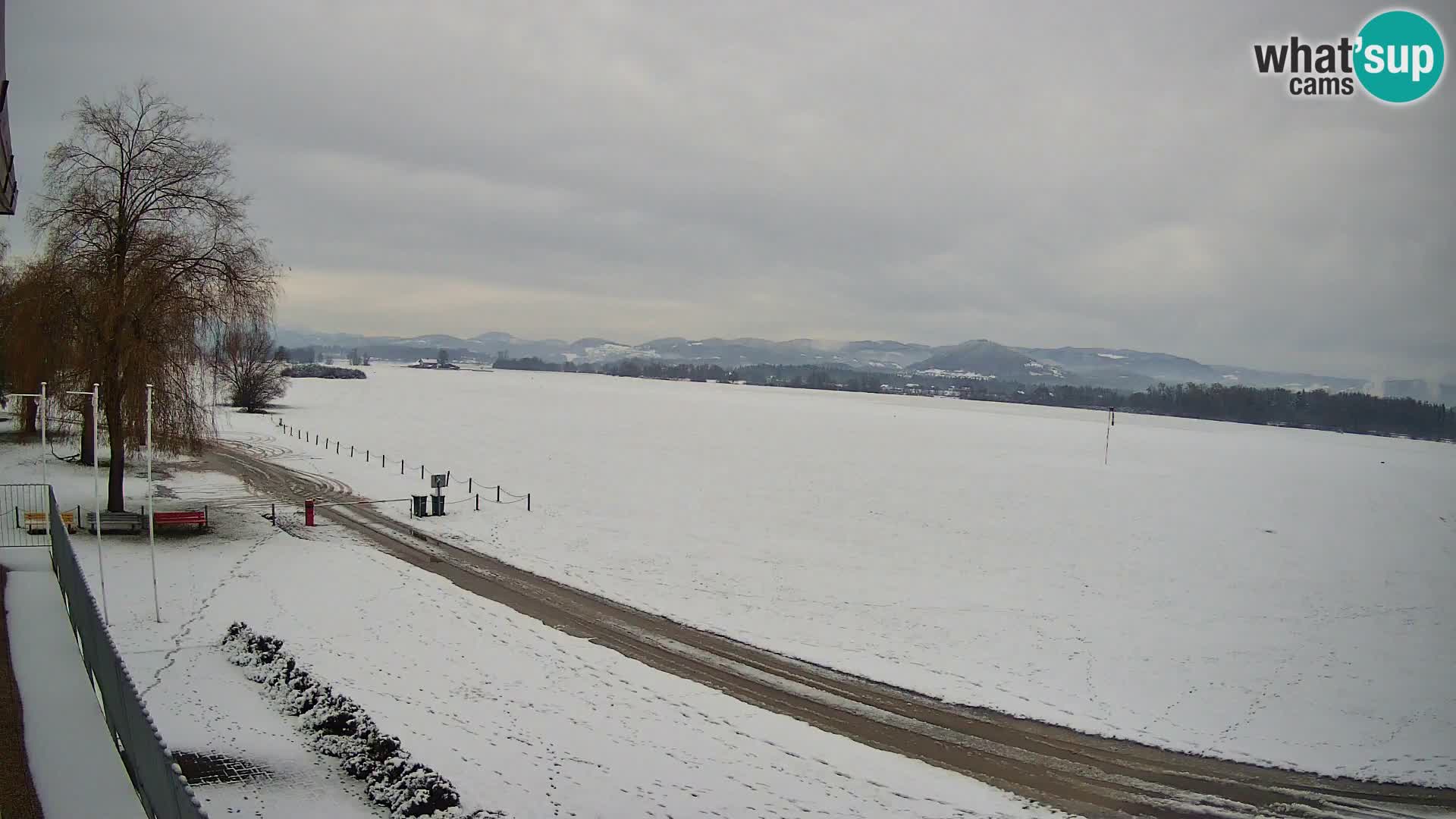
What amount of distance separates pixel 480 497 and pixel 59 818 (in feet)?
78.7

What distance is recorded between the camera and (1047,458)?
4944 cm

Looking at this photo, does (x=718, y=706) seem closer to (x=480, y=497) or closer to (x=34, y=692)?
(x=34, y=692)

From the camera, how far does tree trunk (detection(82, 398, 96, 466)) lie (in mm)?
23547

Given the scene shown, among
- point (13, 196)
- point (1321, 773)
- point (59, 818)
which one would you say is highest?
point (13, 196)

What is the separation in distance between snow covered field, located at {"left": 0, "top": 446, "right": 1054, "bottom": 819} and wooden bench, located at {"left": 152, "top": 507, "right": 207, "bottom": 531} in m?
4.32

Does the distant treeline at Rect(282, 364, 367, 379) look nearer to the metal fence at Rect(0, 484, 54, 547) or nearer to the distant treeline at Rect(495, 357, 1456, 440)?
the distant treeline at Rect(495, 357, 1456, 440)

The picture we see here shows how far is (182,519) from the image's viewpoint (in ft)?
73.6

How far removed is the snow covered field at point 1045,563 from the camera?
14180 mm

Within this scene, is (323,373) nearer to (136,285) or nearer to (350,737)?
(136,285)

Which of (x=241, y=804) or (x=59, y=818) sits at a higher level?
(x=59, y=818)

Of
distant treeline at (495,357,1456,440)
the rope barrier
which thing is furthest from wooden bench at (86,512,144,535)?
distant treeline at (495,357,1456,440)

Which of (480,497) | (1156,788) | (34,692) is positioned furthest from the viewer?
(480,497)

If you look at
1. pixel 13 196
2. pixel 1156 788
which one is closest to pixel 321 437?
pixel 13 196

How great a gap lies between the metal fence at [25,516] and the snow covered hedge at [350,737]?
650 centimetres
